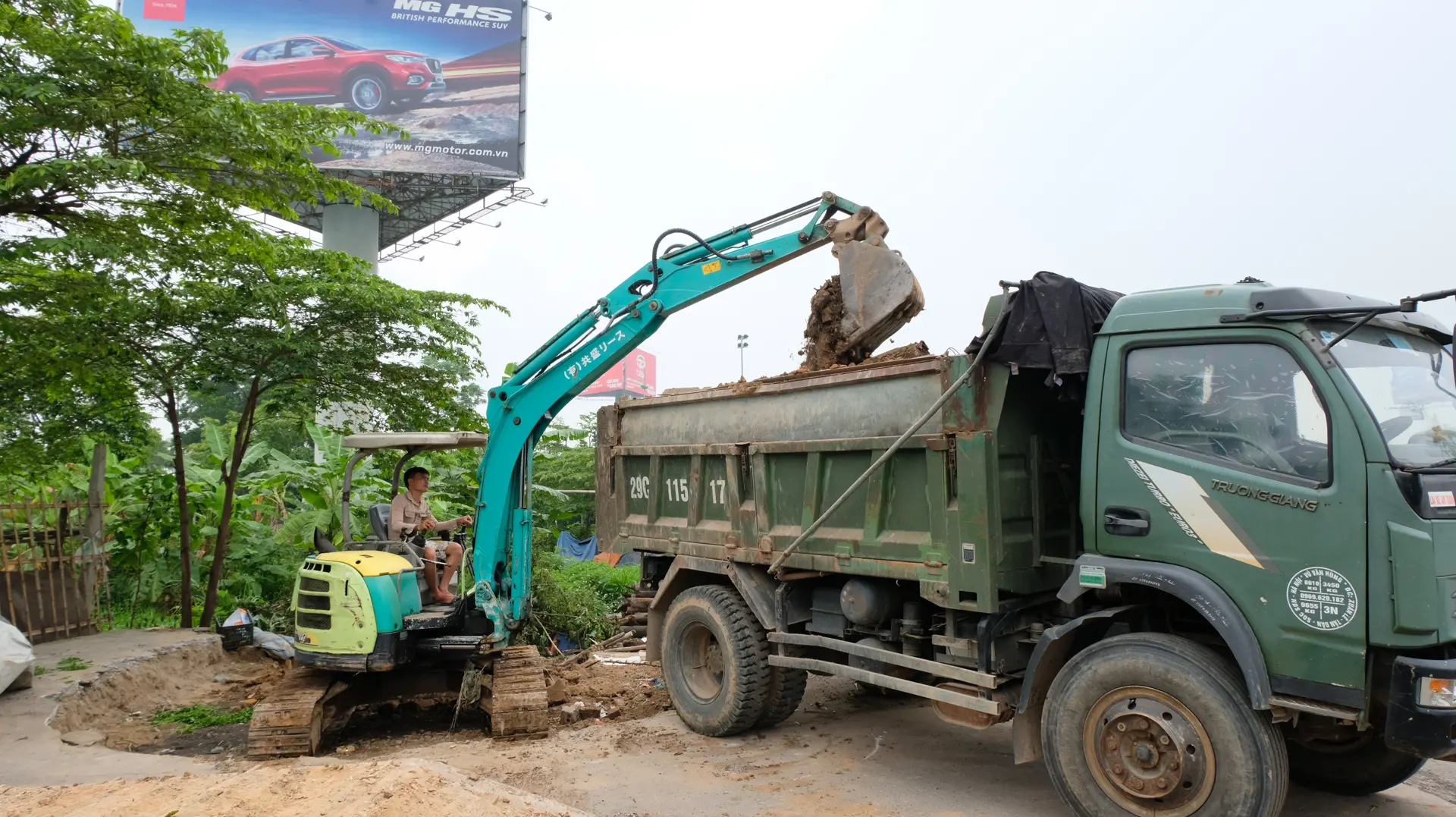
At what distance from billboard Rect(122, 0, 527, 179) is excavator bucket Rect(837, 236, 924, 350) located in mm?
27862

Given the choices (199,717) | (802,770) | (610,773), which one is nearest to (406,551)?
(199,717)

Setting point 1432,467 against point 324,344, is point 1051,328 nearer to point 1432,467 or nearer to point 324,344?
point 1432,467

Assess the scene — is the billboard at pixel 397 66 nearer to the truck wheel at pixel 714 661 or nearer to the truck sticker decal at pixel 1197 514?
the truck wheel at pixel 714 661

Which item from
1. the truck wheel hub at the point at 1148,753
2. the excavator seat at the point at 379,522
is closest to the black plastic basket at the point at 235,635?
the excavator seat at the point at 379,522

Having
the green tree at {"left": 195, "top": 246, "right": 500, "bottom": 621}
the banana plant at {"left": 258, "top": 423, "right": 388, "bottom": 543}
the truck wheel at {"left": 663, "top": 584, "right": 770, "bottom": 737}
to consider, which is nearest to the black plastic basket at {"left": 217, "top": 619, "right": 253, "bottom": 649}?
the green tree at {"left": 195, "top": 246, "right": 500, "bottom": 621}

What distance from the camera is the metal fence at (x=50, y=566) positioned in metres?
9.44

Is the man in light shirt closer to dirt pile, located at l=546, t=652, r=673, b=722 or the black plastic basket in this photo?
dirt pile, located at l=546, t=652, r=673, b=722

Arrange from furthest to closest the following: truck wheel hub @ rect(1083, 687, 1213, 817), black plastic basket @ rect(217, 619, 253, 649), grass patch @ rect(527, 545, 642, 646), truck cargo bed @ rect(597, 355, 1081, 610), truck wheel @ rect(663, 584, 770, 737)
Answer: grass patch @ rect(527, 545, 642, 646), black plastic basket @ rect(217, 619, 253, 649), truck wheel @ rect(663, 584, 770, 737), truck cargo bed @ rect(597, 355, 1081, 610), truck wheel hub @ rect(1083, 687, 1213, 817)

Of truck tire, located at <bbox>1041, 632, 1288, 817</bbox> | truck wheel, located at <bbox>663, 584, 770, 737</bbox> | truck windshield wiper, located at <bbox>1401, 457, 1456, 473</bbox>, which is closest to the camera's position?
truck windshield wiper, located at <bbox>1401, 457, 1456, 473</bbox>

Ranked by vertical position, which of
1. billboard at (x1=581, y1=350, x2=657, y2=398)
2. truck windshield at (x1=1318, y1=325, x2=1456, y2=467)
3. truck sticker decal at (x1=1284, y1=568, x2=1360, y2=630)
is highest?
billboard at (x1=581, y1=350, x2=657, y2=398)

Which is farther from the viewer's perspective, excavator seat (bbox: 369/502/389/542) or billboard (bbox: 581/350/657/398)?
Answer: billboard (bbox: 581/350/657/398)

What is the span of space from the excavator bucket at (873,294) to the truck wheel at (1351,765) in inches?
128

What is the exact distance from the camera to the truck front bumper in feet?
12.0

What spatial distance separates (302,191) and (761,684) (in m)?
5.72
